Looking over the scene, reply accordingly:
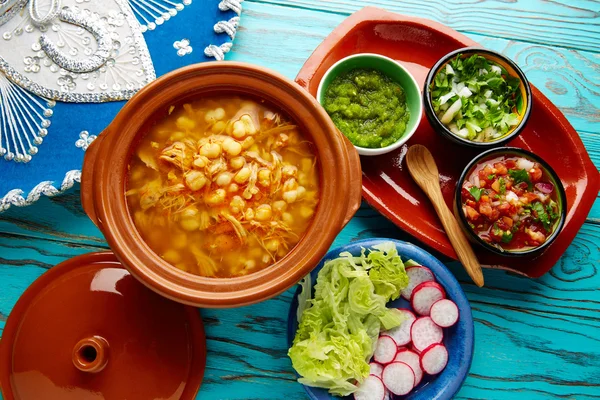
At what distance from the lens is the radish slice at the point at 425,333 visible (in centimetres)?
235

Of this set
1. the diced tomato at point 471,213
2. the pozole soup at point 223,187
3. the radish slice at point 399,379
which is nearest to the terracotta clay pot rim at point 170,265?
the pozole soup at point 223,187

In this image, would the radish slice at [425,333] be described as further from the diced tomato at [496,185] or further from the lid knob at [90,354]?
the lid knob at [90,354]

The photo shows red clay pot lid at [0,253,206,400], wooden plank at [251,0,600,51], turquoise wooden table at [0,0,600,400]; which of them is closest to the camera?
red clay pot lid at [0,253,206,400]

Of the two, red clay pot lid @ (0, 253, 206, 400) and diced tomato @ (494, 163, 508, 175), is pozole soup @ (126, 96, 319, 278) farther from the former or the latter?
diced tomato @ (494, 163, 508, 175)

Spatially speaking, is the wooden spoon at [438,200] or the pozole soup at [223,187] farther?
the wooden spoon at [438,200]

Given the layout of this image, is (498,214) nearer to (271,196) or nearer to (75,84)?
(271,196)

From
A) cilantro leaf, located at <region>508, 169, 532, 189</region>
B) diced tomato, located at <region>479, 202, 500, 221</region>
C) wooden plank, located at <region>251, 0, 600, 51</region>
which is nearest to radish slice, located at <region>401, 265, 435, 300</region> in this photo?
diced tomato, located at <region>479, 202, 500, 221</region>

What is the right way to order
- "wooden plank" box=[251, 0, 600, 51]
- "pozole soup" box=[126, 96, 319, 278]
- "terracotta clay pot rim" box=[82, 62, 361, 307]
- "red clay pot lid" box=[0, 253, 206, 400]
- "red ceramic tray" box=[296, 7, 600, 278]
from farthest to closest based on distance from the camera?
1. "wooden plank" box=[251, 0, 600, 51]
2. "red ceramic tray" box=[296, 7, 600, 278]
3. "red clay pot lid" box=[0, 253, 206, 400]
4. "pozole soup" box=[126, 96, 319, 278]
5. "terracotta clay pot rim" box=[82, 62, 361, 307]

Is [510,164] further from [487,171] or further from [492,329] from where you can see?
[492,329]

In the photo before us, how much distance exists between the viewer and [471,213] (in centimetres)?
232

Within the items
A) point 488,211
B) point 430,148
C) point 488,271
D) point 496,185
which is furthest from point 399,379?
point 430,148

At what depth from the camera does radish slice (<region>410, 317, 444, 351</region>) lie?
235 centimetres

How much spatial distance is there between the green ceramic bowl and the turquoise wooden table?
28cm

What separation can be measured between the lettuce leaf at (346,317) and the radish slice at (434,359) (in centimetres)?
18
